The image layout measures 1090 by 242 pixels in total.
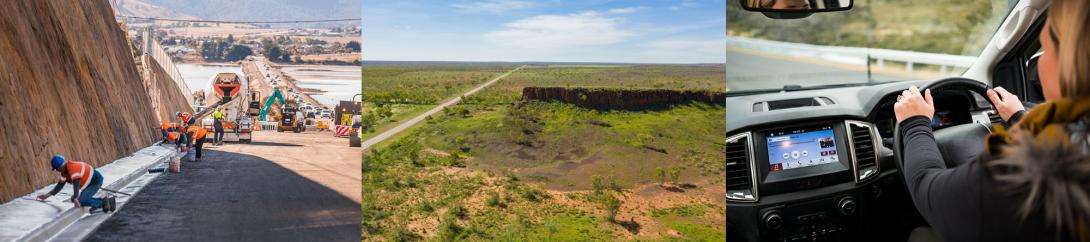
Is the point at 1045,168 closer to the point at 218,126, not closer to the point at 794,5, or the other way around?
the point at 794,5

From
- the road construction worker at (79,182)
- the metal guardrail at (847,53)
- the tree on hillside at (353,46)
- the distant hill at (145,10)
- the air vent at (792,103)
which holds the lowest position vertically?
the road construction worker at (79,182)

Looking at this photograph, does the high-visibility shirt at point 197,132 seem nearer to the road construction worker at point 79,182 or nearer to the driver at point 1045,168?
the road construction worker at point 79,182

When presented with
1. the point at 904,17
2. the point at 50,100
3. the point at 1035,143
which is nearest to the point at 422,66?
the point at 904,17

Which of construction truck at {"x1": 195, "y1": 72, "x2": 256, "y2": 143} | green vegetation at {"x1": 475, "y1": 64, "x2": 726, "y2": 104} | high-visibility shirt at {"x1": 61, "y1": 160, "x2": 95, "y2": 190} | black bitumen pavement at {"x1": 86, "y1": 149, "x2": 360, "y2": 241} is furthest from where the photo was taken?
construction truck at {"x1": 195, "y1": 72, "x2": 256, "y2": 143}

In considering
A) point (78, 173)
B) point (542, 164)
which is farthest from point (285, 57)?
point (542, 164)

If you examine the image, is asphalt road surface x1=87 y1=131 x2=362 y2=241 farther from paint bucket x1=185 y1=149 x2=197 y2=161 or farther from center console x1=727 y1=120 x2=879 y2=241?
center console x1=727 y1=120 x2=879 y2=241

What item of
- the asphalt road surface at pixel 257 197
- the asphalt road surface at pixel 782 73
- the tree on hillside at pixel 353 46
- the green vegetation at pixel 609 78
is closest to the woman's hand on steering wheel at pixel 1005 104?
the asphalt road surface at pixel 782 73

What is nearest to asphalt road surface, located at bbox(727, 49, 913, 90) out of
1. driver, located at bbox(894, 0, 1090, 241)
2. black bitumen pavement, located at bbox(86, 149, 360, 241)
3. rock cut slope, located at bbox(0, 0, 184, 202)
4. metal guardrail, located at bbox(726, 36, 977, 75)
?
metal guardrail, located at bbox(726, 36, 977, 75)
